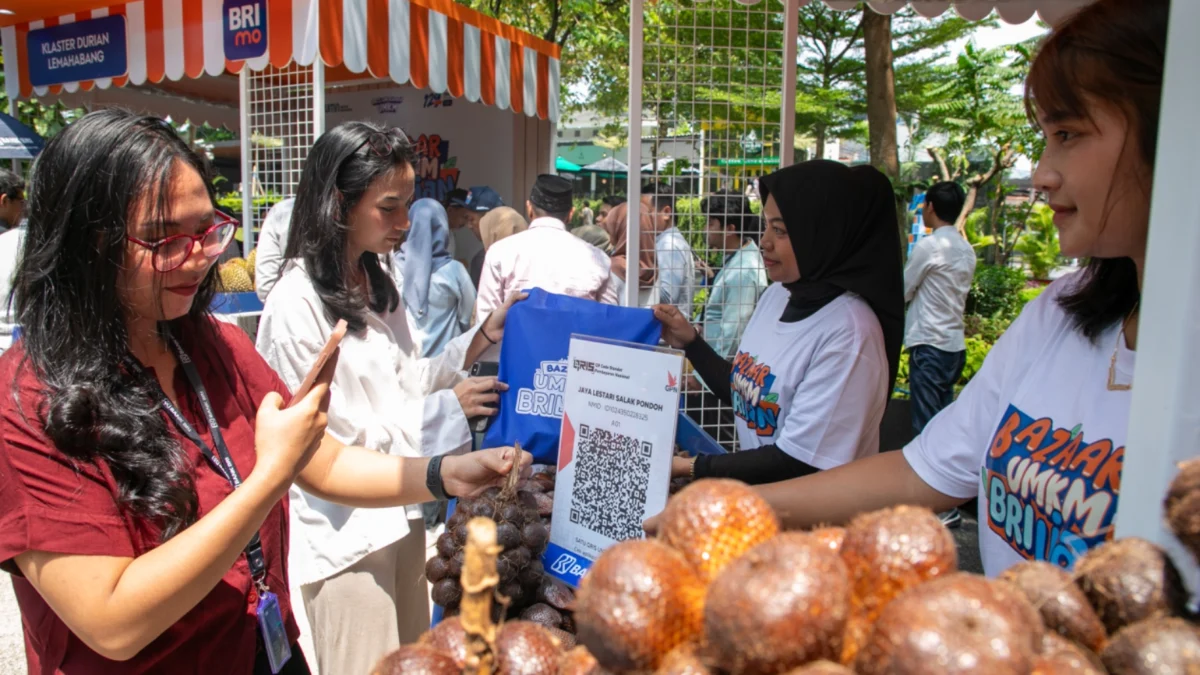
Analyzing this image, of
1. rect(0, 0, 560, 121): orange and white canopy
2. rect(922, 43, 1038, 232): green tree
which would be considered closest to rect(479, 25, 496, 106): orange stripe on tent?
rect(0, 0, 560, 121): orange and white canopy

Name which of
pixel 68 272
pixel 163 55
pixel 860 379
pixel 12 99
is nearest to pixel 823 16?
pixel 163 55

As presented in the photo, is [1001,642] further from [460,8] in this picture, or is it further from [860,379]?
[460,8]

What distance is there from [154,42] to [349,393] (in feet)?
20.5

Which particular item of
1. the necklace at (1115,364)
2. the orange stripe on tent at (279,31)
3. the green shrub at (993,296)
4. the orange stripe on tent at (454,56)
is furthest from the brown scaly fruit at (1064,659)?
the green shrub at (993,296)

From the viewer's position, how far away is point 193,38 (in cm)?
650

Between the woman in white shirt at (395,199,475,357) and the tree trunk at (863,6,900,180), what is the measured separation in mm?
5000

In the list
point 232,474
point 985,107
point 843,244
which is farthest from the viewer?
point 985,107

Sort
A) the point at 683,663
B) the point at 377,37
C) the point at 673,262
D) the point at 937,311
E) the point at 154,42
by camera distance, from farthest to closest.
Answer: the point at 154,42 < the point at 377,37 < the point at 937,311 < the point at 673,262 < the point at 683,663

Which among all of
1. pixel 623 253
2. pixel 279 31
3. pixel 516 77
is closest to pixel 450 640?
pixel 279 31

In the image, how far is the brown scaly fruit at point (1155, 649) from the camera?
0.69 m

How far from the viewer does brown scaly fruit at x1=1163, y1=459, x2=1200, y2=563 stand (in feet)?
2.48

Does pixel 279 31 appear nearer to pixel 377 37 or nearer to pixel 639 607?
pixel 377 37

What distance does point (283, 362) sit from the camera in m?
2.27

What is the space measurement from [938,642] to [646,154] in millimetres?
3964
